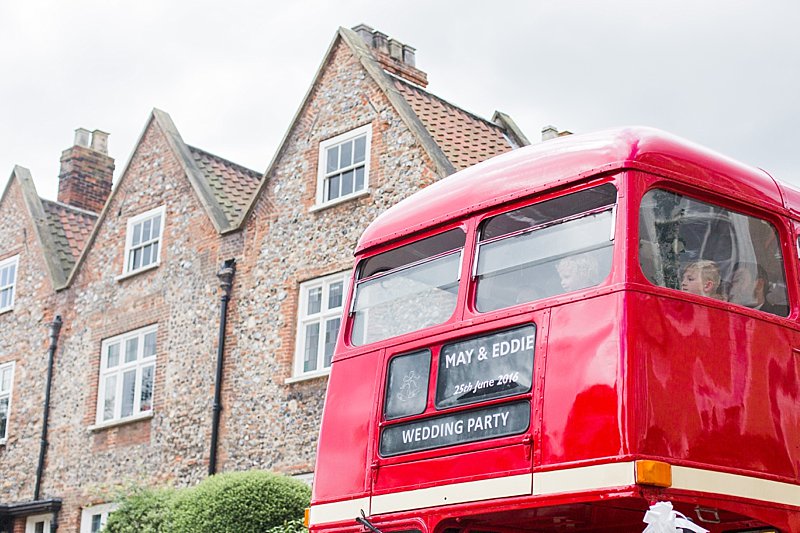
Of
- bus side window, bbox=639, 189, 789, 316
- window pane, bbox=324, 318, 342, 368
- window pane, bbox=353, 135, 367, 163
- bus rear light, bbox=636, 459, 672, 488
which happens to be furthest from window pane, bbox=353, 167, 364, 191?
bus rear light, bbox=636, 459, 672, 488

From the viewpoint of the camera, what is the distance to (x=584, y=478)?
638cm

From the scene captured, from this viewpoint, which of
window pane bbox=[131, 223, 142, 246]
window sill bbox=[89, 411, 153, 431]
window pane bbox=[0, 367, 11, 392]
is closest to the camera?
window sill bbox=[89, 411, 153, 431]

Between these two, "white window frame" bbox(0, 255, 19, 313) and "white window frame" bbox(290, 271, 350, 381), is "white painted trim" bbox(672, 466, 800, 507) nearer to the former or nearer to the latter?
"white window frame" bbox(290, 271, 350, 381)

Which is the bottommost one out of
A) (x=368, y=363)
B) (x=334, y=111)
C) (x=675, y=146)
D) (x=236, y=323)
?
(x=368, y=363)

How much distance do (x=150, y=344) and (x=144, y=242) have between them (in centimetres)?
213

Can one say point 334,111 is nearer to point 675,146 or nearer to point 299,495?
point 299,495

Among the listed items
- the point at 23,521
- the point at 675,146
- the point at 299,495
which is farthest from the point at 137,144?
the point at 675,146

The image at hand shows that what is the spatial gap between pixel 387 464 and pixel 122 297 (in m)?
15.5

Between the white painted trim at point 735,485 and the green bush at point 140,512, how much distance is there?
499 inches

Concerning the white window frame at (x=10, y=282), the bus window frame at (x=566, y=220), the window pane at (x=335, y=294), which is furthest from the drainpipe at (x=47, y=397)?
the bus window frame at (x=566, y=220)

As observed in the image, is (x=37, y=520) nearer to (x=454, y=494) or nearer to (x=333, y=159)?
(x=333, y=159)

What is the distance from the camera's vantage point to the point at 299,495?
16219 mm

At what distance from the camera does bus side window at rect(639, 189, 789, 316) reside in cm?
689

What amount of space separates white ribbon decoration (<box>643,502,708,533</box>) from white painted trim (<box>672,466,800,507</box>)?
245 millimetres
